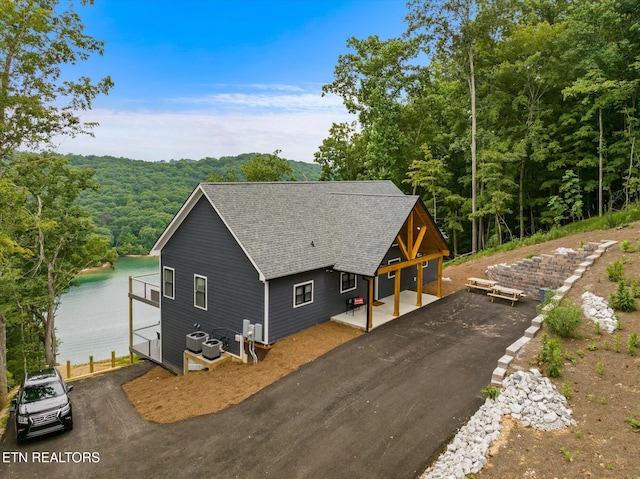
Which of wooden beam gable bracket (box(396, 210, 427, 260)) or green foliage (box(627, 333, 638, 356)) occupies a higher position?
wooden beam gable bracket (box(396, 210, 427, 260))

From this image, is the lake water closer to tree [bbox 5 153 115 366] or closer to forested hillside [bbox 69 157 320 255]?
forested hillside [bbox 69 157 320 255]

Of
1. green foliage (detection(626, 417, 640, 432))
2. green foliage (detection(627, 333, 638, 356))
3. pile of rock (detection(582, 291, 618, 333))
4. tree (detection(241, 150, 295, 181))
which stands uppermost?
tree (detection(241, 150, 295, 181))

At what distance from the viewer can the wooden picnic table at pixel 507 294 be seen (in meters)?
15.7

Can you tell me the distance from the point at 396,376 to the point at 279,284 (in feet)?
14.5

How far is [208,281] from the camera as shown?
13875 mm

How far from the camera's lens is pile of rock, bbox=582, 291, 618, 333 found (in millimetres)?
9625

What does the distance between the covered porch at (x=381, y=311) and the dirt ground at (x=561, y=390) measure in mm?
456

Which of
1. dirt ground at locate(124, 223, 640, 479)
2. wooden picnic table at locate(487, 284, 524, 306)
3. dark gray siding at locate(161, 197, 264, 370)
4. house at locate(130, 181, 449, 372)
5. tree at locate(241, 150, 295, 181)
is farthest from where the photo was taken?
tree at locate(241, 150, 295, 181)

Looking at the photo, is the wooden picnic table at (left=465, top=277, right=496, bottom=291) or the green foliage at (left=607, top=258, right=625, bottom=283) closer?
the green foliage at (left=607, top=258, right=625, bottom=283)

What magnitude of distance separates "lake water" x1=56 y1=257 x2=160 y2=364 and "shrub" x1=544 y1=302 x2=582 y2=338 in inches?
1187

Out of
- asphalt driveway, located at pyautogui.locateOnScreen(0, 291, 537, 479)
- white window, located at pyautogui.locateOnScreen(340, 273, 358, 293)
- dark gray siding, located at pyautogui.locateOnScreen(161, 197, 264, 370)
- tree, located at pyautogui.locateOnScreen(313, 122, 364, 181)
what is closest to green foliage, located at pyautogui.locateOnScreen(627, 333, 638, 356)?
asphalt driveway, located at pyautogui.locateOnScreen(0, 291, 537, 479)

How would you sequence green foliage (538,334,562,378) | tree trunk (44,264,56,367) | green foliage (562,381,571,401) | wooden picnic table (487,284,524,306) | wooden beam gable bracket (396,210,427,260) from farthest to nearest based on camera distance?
tree trunk (44,264,56,367) < wooden picnic table (487,284,524,306) < wooden beam gable bracket (396,210,427,260) < green foliage (538,334,562,378) < green foliage (562,381,571,401)

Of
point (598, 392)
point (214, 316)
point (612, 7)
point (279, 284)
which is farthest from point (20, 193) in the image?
point (612, 7)

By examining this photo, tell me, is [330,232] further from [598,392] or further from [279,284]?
[598,392]
